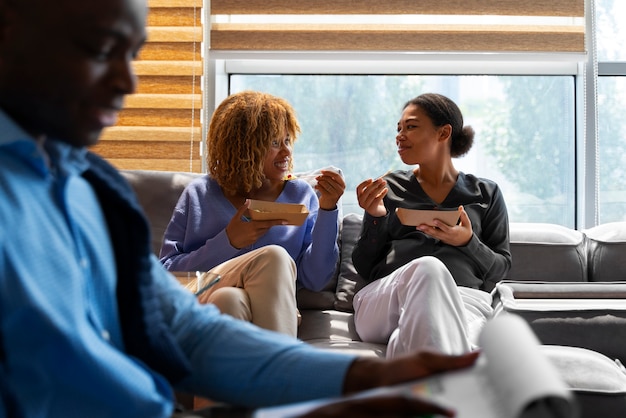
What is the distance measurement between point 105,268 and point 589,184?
363 centimetres

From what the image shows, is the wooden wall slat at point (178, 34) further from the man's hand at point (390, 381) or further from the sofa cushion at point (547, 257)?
the man's hand at point (390, 381)

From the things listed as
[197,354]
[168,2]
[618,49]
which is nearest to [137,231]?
[197,354]

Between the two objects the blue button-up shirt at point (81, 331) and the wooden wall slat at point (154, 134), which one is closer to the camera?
the blue button-up shirt at point (81, 331)

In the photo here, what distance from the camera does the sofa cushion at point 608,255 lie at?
3193mm

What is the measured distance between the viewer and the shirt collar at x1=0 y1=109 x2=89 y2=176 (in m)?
0.86

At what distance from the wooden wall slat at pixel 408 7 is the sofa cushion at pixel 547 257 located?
1408mm

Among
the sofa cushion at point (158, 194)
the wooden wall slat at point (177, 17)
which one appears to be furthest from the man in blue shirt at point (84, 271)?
the wooden wall slat at point (177, 17)

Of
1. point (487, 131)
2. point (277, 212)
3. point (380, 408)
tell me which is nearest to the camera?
point (380, 408)

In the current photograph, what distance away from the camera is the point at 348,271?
10.1 ft

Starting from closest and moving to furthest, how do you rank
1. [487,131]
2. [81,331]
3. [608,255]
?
1. [81,331]
2. [608,255]
3. [487,131]

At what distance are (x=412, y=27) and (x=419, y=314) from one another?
2.20m

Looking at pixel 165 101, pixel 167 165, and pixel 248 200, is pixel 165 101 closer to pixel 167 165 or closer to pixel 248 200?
pixel 167 165

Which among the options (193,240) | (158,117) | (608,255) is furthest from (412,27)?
(193,240)

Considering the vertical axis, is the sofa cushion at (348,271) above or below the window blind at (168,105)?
below
